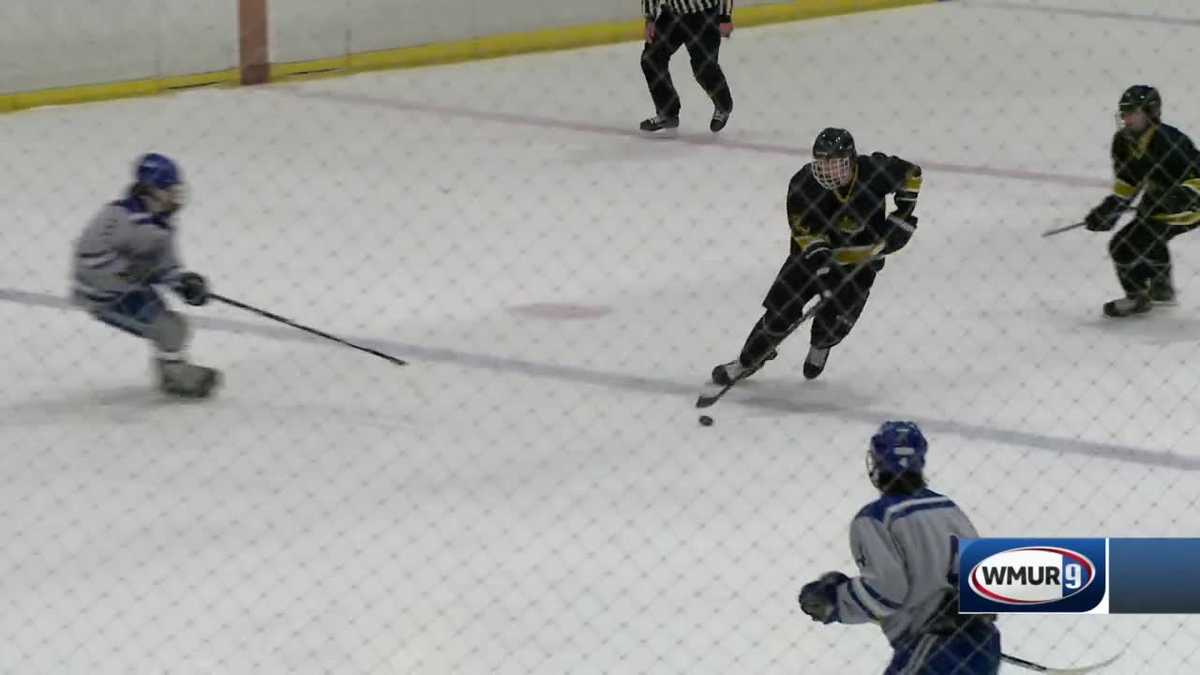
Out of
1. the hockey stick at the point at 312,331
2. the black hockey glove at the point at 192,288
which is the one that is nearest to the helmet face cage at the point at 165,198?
the black hockey glove at the point at 192,288

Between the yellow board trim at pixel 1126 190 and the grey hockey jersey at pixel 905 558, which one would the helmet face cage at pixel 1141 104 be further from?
the grey hockey jersey at pixel 905 558

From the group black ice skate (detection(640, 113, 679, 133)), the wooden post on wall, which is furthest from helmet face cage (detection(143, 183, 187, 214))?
the wooden post on wall

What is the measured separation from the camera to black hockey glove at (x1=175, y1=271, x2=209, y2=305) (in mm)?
7367

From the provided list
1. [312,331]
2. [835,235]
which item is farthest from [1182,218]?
[312,331]

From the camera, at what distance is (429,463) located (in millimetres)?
6965

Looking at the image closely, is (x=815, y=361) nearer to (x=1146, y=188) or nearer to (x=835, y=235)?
(x=835, y=235)

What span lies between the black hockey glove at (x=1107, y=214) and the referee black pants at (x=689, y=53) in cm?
321

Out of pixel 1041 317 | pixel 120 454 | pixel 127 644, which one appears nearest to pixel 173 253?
pixel 120 454

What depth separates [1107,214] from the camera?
8.19 metres

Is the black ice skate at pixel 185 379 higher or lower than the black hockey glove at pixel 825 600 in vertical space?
lower

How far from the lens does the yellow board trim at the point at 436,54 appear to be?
11.2 meters

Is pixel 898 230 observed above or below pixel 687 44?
above

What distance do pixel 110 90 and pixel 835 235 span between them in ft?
16.7

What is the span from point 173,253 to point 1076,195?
459 centimetres
